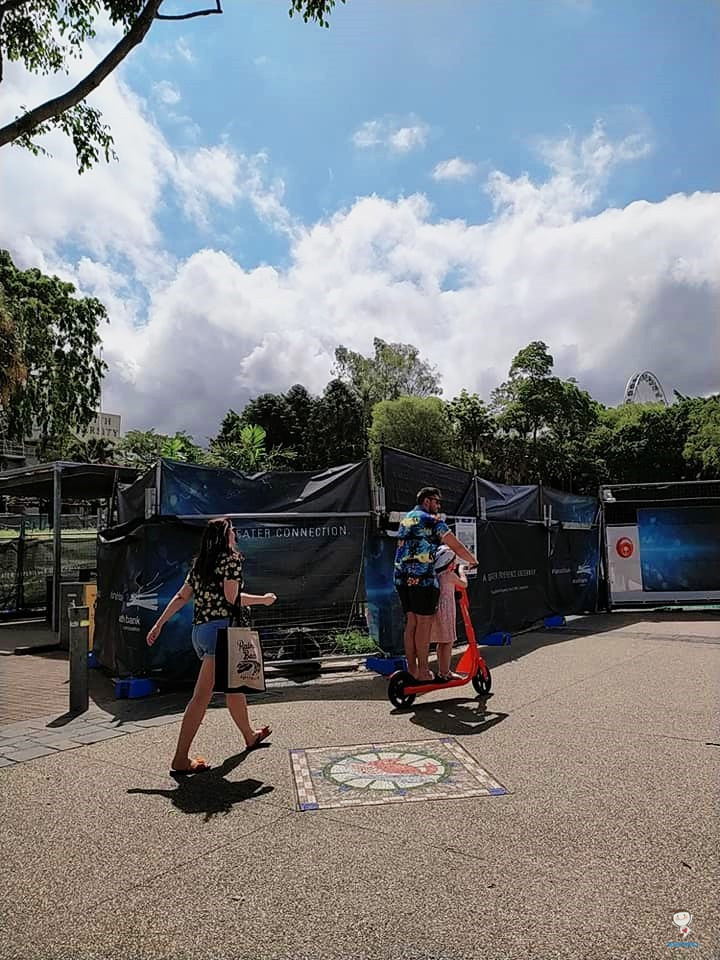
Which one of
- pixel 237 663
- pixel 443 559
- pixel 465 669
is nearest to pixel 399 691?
pixel 465 669

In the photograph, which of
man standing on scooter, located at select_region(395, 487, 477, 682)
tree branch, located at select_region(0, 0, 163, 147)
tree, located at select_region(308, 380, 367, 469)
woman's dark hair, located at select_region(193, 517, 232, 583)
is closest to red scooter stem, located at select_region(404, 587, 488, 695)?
man standing on scooter, located at select_region(395, 487, 477, 682)

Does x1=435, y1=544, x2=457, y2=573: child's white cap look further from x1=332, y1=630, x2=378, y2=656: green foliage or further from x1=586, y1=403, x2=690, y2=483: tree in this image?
x1=586, y1=403, x2=690, y2=483: tree

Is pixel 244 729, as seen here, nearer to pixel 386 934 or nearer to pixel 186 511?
pixel 386 934

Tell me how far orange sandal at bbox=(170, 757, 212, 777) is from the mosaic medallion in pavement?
2.01 feet

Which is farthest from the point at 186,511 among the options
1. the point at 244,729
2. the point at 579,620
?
the point at 579,620

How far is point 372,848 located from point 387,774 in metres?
1.21

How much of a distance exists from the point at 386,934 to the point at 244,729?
2.79 m

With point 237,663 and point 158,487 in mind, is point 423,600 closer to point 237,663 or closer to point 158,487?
point 237,663

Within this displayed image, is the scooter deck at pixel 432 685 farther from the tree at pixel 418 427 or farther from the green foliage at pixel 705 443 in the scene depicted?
the tree at pixel 418 427

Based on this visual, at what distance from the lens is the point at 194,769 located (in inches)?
205

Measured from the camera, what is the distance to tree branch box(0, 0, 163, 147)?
7.08 meters

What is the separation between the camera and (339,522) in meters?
9.27

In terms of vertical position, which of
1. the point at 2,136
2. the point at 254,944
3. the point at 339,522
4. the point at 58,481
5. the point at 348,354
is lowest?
the point at 254,944

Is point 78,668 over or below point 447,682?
over
